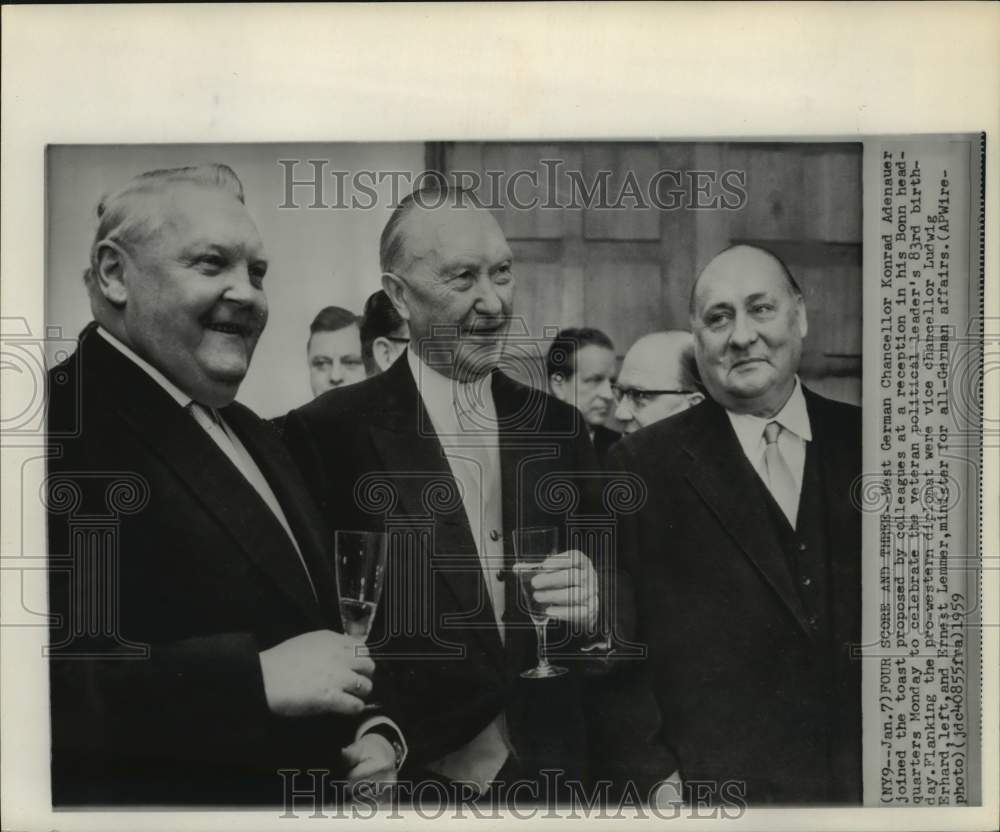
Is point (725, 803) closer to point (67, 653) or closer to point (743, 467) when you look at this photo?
point (743, 467)

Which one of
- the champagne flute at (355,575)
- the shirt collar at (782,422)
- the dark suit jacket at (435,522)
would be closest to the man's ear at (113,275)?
the dark suit jacket at (435,522)

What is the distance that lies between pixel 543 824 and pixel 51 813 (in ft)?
3.32

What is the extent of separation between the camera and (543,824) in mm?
2258

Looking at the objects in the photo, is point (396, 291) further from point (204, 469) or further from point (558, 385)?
point (204, 469)

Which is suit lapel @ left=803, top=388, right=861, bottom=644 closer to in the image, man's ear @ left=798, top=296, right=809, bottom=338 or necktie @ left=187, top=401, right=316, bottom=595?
man's ear @ left=798, top=296, right=809, bottom=338

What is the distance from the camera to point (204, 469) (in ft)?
7.20

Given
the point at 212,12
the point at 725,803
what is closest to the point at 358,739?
the point at 725,803

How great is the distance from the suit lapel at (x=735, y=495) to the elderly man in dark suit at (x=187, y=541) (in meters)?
0.78

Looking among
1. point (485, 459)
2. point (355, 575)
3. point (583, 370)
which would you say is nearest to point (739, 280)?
point (583, 370)

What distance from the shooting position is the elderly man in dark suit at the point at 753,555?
2244 millimetres

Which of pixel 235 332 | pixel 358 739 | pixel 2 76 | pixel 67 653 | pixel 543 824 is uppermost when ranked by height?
pixel 2 76
